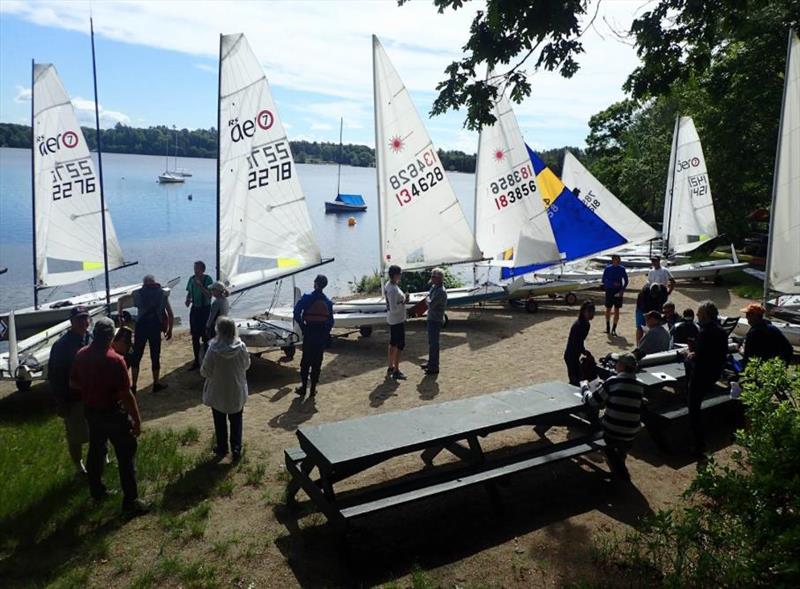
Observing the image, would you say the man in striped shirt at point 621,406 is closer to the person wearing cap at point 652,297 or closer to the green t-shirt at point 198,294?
the person wearing cap at point 652,297

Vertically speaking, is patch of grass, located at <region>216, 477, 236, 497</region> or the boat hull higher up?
the boat hull

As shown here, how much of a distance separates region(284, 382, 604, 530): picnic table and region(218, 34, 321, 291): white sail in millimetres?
5981

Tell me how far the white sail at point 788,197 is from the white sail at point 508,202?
6.17 meters

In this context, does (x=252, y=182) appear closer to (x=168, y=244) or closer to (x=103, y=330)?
(x=103, y=330)

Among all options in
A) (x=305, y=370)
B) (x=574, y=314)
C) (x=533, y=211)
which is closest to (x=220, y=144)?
(x=305, y=370)

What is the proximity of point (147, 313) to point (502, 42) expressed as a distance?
5.59m

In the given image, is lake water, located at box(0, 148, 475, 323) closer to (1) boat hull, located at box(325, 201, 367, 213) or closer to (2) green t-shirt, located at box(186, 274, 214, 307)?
(1) boat hull, located at box(325, 201, 367, 213)

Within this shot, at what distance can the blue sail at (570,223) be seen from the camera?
15.7 m

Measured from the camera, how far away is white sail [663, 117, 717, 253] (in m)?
19.6

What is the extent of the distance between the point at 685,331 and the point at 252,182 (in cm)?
709

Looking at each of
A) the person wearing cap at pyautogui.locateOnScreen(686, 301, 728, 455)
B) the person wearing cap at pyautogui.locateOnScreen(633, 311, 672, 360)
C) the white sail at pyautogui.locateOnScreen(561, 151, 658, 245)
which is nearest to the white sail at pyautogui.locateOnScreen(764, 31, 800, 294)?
the person wearing cap at pyautogui.locateOnScreen(633, 311, 672, 360)

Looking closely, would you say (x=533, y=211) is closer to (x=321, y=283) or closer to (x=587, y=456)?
(x=321, y=283)

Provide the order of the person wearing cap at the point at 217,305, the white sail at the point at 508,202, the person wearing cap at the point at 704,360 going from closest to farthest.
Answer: the person wearing cap at the point at 704,360 → the person wearing cap at the point at 217,305 → the white sail at the point at 508,202

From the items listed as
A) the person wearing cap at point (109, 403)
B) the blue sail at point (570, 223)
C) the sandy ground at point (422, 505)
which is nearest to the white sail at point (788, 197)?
the sandy ground at point (422, 505)
